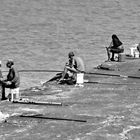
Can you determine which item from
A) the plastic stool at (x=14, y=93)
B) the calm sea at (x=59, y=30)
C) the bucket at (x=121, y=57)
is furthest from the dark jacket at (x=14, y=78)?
the bucket at (x=121, y=57)

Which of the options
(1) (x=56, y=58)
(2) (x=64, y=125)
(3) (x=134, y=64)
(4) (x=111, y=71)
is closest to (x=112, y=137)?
(2) (x=64, y=125)

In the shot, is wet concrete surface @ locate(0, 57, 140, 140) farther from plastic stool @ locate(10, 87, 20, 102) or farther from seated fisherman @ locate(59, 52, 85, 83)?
seated fisherman @ locate(59, 52, 85, 83)

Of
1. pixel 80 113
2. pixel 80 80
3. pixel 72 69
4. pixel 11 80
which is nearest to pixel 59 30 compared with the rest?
pixel 72 69

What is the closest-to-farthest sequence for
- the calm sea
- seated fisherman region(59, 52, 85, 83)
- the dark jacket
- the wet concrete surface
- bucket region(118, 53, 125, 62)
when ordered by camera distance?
the wet concrete surface → the dark jacket → seated fisherman region(59, 52, 85, 83) → bucket region(118, 53, 125, 62) → the calm sea

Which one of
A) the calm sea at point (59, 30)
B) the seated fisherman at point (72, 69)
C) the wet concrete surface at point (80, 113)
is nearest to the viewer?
the wet concrete surface at point (80, 113)

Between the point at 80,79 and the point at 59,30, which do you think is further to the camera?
the point at 59,30

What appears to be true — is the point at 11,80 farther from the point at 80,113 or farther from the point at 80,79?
the point at 80,79

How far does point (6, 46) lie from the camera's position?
125 ft

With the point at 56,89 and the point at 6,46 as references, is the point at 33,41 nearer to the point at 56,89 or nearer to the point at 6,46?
the point at 6,46

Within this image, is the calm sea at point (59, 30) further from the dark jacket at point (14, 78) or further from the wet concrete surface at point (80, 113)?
the dark jacket at point (14, 78)

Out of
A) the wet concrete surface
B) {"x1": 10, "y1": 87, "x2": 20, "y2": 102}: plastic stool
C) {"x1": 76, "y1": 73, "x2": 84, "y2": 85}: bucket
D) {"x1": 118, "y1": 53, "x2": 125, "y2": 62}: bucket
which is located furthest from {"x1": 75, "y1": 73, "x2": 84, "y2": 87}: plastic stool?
{"x1": 118, "y1": 53, "x2": 125, "y2": 62}: bucket

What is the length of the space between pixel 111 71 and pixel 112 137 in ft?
29.0

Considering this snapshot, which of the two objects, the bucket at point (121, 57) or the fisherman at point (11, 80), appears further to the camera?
the bucket at point (121, 57)

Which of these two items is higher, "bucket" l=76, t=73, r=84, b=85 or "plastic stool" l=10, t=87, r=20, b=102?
"bucket" l=76, t=73, r=84, b=85
